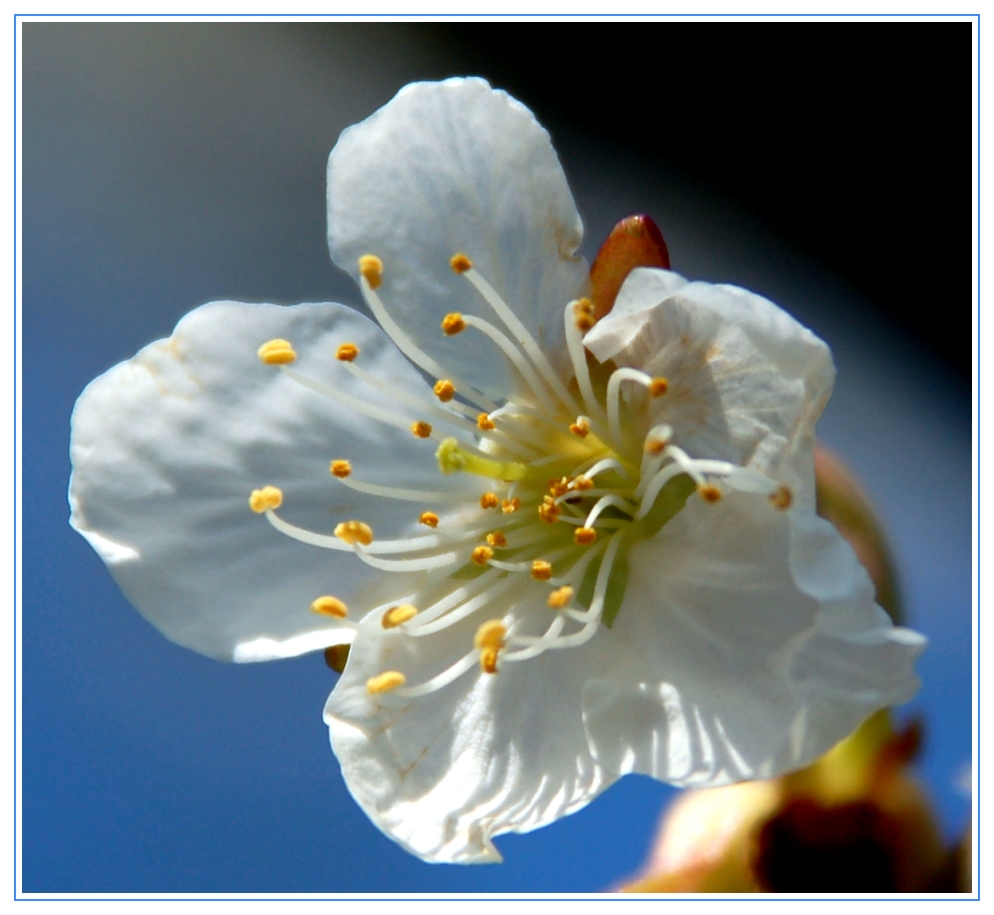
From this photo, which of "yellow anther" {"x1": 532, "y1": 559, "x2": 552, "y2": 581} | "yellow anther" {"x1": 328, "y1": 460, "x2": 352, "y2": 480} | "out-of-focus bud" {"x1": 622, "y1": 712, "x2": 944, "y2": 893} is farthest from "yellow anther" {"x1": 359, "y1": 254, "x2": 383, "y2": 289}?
"out-of-focus bud" {"x1": 622, "y1": 712, "x2": 944, "y2": 893}

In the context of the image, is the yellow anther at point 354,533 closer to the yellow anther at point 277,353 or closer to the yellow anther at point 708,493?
the yellow anther at point 277,353

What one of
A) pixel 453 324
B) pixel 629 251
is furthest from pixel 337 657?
pixel 629 251

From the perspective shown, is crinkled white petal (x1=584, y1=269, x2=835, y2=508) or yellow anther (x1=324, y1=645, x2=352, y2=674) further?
yellow anther (x1=324, y1=645, x2=352, y2=674)

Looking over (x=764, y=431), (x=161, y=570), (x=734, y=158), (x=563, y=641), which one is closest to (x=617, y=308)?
(x=764, y=431)

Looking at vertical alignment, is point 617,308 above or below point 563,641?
above

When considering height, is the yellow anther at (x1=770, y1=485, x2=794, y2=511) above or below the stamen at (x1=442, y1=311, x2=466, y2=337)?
below

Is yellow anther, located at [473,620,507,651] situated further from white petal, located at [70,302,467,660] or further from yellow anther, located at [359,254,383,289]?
yellow anther, located at [359,254,383,289]

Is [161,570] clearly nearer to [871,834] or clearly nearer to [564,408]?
[564,408]

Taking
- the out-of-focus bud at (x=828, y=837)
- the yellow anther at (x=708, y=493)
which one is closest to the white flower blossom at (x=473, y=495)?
the yellow anther at (x=708, y=493)
